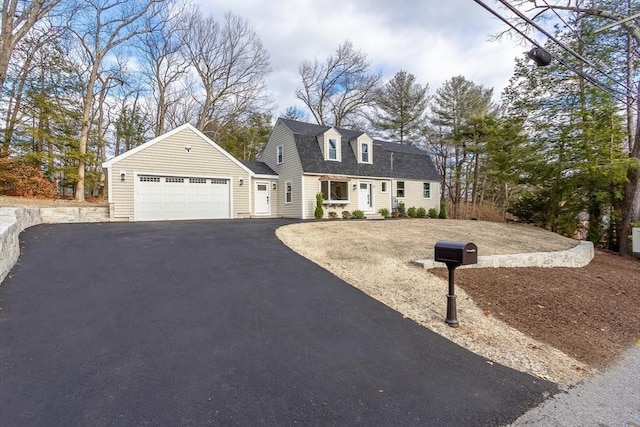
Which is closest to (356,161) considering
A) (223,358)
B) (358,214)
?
(358,214)

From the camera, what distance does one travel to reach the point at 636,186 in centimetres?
1248

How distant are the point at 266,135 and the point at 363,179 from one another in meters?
13.0

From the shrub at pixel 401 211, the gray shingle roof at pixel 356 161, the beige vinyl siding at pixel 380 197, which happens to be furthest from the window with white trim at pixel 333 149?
the shrub at pixel 401 211

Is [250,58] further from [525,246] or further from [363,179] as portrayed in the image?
[525,246]

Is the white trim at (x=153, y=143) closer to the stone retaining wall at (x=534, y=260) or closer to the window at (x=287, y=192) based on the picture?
the window at (x=287, y=192)

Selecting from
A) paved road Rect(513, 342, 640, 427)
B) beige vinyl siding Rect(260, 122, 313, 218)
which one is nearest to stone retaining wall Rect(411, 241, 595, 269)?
paved road Rect(513, 342, 640, 427)

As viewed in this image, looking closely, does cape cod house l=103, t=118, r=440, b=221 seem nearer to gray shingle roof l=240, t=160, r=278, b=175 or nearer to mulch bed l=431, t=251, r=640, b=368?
gray shingle roof l=240, t=160, r=278, b=175

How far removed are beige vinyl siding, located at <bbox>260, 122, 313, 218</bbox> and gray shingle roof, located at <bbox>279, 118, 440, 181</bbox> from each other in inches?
→ 15.8

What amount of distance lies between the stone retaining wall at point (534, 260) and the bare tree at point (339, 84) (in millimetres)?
21661

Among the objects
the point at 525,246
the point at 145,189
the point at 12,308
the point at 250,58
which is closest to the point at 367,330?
the point at 12,308

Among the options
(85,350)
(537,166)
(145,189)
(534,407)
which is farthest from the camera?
(537,166)

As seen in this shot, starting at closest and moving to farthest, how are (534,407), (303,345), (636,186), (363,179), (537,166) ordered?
1. (534,407)
2. (303,345)
3. (636,186)
4. (537,166)
5. (363,179)

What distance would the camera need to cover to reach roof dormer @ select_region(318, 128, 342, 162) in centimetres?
1766

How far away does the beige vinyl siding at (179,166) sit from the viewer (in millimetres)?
12961
